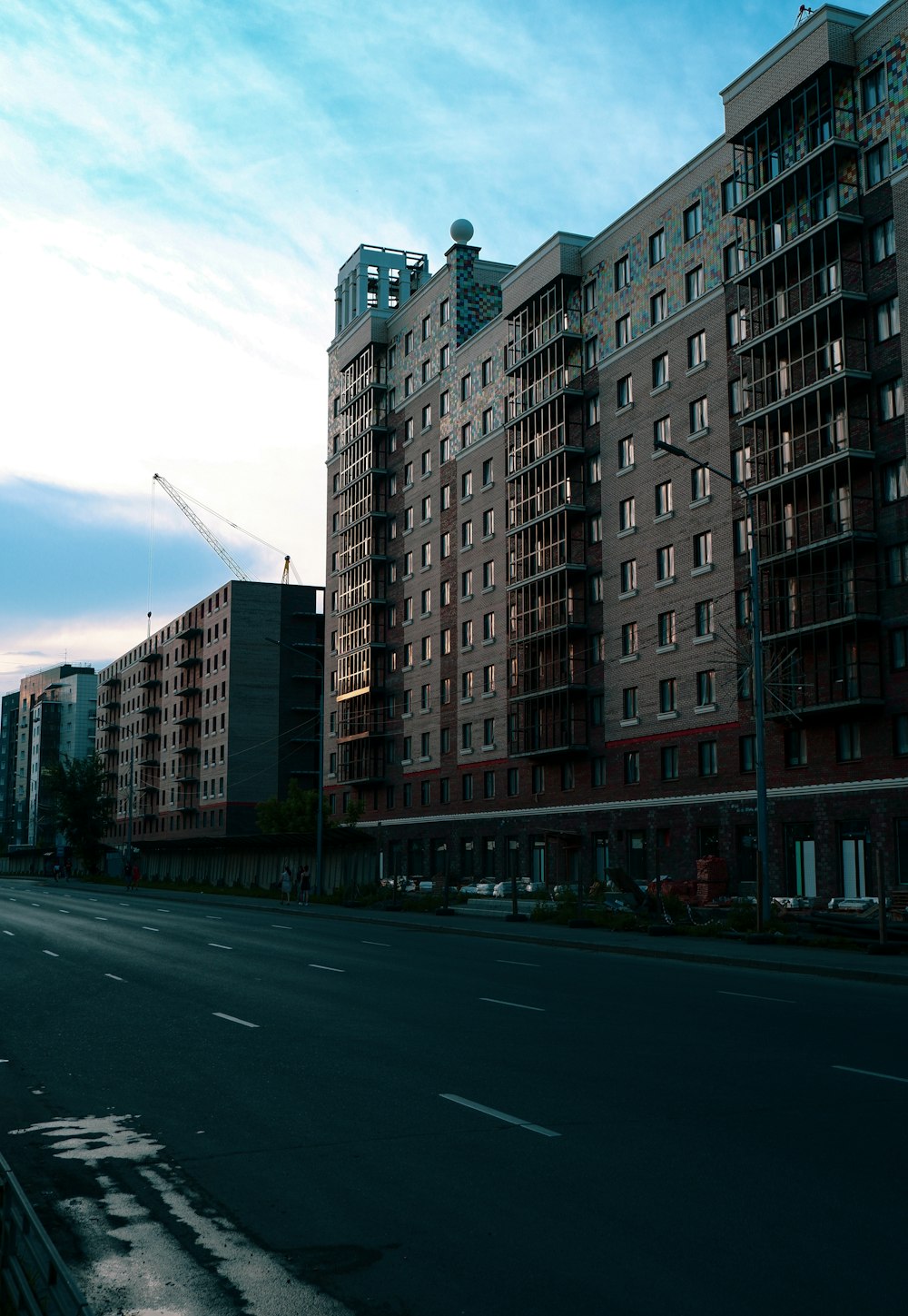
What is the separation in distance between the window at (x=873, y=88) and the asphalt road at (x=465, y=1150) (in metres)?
34.8

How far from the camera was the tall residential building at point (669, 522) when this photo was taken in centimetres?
4159

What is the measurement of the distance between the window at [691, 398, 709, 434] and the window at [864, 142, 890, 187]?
1045 cm

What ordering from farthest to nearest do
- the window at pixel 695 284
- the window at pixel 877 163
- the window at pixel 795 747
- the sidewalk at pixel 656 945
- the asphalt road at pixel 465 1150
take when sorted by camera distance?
the window at pixel 695 284 → the window at pixel 795 747 → the window at pixel 877 163 → the sidewalk at pixel 656 945 → the asphalt road at pixel 465 1150

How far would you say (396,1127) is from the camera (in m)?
8.86

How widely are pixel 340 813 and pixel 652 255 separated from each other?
138 feet

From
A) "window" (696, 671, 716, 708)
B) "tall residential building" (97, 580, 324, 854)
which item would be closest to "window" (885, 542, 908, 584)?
"window" (696, 671, 716, 708)

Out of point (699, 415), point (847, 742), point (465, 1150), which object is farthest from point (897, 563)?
point (465, 1150)

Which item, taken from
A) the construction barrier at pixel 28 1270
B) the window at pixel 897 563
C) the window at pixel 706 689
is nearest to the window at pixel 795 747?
the window at pixel 706 689

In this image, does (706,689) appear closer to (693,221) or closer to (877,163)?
(693,221)

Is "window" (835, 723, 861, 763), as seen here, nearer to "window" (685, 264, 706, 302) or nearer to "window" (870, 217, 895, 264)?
"window" (870, 217, 895, 264)

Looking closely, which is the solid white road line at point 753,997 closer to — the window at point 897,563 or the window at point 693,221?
the window at point 897,563

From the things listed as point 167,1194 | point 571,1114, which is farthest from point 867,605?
point 167,1194

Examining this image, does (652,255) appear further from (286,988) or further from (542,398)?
(286,988)

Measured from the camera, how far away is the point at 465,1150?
8.08 meters
